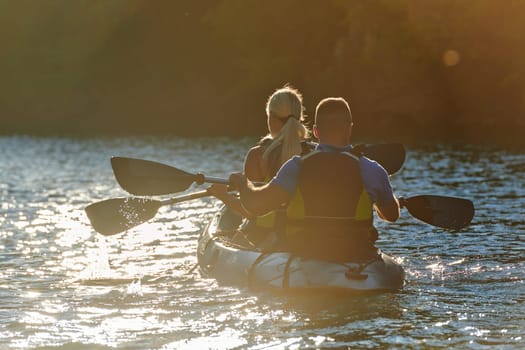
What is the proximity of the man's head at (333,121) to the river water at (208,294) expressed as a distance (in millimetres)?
1401

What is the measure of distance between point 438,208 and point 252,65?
54383 mm

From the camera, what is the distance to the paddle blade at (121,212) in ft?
34.9

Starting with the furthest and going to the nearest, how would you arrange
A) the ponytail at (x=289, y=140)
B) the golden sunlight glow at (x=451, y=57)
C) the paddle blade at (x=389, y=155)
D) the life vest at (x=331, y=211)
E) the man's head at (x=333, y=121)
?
the golden sunlight glow at (x=451, y=57) → the paddle blade at (x=389, y=155) → the ponytail at (x=289, y=140) → the life vest at (x=331, y=211) → the man's head at (x=333, y=121)

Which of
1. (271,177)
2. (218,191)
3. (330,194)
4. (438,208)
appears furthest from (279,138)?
(438,208)

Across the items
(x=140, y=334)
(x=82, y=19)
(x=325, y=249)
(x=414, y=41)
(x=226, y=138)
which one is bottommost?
(x=140, y=334)

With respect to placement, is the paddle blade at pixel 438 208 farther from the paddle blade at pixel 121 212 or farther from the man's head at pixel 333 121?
the paddle blade at pixel 121 212

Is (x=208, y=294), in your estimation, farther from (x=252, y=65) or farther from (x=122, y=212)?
(x=252, y=65)

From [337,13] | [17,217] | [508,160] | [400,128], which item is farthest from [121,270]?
[337,13]

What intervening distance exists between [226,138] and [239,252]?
3245 cm

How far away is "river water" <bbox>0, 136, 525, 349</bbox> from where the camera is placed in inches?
311

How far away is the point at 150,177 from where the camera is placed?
10.4 meters

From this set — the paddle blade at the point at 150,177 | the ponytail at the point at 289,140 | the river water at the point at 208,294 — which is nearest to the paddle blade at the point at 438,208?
the river water at the point at 208,294

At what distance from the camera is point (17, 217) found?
1741 centimetres

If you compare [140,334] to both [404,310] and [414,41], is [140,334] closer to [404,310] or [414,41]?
[404,310]
